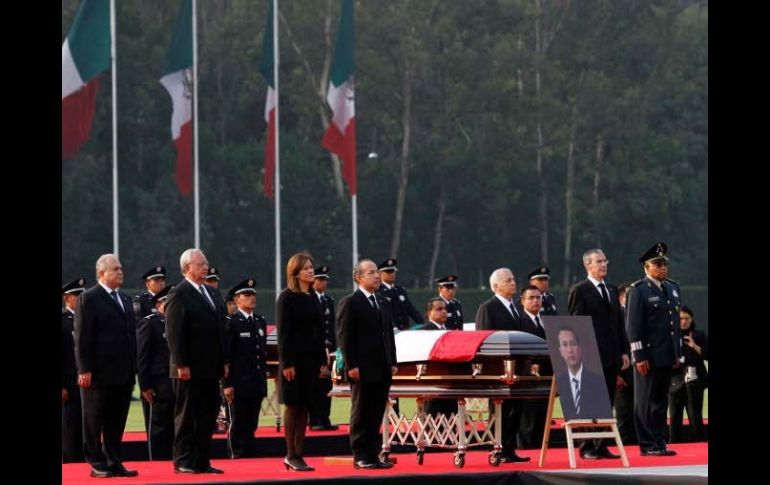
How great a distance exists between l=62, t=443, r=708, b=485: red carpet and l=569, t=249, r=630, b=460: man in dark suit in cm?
25

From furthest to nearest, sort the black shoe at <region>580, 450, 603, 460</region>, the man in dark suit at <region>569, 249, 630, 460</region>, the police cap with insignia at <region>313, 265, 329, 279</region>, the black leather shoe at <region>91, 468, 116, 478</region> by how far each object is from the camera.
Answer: the police cap with insignia at <region>313, 265, 329, 279</region> → the man in dark suit at <region>569, 249, 630, 460</region> → the black shoe at <region>580, 450, 603, 460</region> → the black leather shoe at <region>91, 468, 116, 478</region>

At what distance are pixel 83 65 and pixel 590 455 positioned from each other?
1623 centimetres

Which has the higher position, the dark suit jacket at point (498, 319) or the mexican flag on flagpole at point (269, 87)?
the mexican flag on flagpole at point (269, 87)

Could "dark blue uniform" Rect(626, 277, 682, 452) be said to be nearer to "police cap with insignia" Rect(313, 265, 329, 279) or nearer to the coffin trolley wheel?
the coffin trolley wheel

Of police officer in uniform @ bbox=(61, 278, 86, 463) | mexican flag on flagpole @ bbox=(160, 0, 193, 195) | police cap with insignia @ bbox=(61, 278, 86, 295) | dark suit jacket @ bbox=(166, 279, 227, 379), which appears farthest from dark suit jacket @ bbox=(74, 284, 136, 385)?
mexican flag on flagpole @ bbox=(160, 0, 193, 195)

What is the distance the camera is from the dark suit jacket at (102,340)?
11484 mm

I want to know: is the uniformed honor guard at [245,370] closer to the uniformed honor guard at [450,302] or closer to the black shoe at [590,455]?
the black shoe at [590,455]

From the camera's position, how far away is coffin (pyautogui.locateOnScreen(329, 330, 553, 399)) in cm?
1241

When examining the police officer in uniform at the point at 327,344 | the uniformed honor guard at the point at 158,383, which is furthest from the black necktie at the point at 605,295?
the police officer in uniform at the point at 327,344

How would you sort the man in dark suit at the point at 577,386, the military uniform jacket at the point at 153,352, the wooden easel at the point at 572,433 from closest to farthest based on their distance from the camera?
Answer: the wooden easel at the point at 572,433, the man in dark suit at the point at 577,386, the military uniform jacket at the point at 153,352

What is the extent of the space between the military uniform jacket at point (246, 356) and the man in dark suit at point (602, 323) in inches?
127

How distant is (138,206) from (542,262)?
47.4ft

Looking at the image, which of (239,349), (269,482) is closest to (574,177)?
(239,349)

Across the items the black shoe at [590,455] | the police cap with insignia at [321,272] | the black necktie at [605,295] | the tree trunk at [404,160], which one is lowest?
the black shoe at [590,455]
